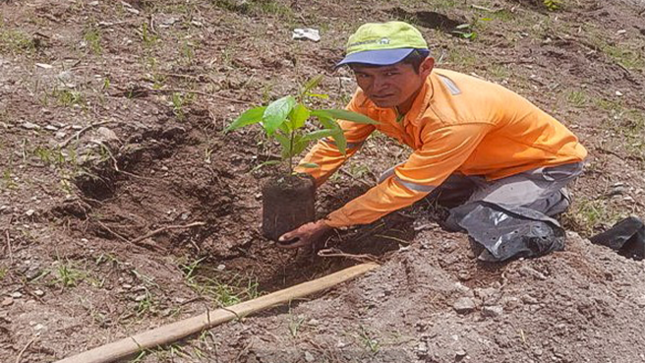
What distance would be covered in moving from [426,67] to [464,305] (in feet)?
2.90

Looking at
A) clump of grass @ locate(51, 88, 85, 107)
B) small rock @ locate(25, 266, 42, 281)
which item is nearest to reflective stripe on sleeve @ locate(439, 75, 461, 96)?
small rock @ locate(25, 266, 42, 281)

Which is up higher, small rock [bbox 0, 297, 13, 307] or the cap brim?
the cap brim

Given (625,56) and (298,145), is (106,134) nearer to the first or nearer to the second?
(298,145)

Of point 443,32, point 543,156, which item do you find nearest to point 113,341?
point 543,156

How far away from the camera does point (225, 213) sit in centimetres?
319

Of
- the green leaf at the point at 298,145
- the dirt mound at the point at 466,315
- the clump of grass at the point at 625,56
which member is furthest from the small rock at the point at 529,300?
the clump of grass at the point at 625,56

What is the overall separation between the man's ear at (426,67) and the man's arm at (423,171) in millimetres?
224

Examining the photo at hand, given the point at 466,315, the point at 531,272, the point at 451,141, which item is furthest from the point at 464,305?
the point at 451,141

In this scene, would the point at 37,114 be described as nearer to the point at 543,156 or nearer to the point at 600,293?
the point at 543,156

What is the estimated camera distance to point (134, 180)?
3.16m

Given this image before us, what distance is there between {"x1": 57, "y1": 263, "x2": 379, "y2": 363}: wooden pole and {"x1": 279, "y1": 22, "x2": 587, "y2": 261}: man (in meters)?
0.24

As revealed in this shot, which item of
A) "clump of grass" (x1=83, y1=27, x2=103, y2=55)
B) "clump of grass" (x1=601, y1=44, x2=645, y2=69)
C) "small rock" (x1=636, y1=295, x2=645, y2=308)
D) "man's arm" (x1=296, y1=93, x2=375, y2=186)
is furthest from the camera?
Answer: "clump of grass" (x1=601, y1=44, x2=645, y2=69)

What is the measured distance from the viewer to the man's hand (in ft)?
9.17

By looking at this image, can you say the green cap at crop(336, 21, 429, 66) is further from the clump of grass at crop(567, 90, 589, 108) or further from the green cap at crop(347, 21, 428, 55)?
the clump of grass at crop(567, 90, 589, 108)
